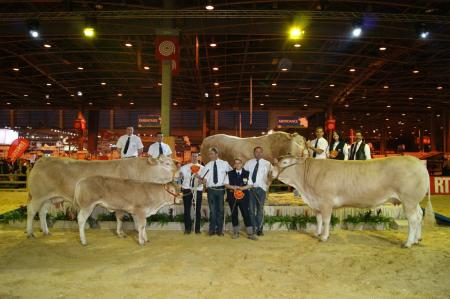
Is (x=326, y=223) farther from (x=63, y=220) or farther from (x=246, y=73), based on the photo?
(x=246, y=73)

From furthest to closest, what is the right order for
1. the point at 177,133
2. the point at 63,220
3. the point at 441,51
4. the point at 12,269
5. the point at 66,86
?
1. the point at 177,133
2. the point at 66,86
3. the point at 441,51
4. the point at 63,220
5. the point at 12,269

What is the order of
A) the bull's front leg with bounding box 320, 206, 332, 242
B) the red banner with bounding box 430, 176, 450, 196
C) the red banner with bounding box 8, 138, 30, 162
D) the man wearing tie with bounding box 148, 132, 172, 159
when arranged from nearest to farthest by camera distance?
the bull's front leg with bounding box 320, 206, 332, 242 < the man wearing tie with bounding box 148, 132, 172, 159 < the red banner with bounding box 430, 176, 450, 196 < the red banner with bounding box 8, 138, 30, 162

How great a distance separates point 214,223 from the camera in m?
8.70

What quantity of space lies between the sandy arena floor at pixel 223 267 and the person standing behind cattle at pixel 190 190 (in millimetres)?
365

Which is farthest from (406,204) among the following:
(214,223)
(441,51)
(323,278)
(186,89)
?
(186,89)

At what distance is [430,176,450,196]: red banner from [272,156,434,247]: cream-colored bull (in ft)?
30.3

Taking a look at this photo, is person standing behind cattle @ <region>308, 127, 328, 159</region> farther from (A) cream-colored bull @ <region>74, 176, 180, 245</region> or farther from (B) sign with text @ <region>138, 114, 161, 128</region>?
(B) sign with text @ <region>138, 114, 161, 128</region>

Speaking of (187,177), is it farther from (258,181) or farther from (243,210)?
(258,181)

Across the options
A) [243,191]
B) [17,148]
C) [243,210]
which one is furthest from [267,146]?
[17,148]

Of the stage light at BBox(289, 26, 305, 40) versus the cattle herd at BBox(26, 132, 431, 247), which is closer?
the cattle herd at BBox(26, 132, 431, 247)

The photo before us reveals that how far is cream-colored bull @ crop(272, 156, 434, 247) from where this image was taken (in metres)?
7.77

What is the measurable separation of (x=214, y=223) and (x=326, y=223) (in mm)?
2393

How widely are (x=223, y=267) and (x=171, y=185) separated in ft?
7.63

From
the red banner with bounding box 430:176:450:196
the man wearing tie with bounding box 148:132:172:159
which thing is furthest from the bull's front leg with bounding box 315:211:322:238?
the red banner with bounding box 430:176:450:196
